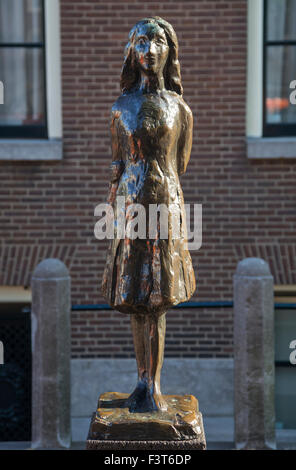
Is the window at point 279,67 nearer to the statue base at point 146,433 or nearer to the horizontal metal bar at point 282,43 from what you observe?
the horizontal metal bar at point 282,43

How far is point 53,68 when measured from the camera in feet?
22.9

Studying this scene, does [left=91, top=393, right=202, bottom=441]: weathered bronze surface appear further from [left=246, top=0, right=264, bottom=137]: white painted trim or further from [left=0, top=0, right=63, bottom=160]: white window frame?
[left=246, top=0, right=264, bottom=137]: white painted trim

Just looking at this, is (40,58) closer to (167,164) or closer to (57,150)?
(57,150)

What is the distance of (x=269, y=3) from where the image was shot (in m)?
7.13

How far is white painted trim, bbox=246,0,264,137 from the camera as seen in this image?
692cm

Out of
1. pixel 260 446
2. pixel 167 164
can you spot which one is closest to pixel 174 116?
pixel 167 164

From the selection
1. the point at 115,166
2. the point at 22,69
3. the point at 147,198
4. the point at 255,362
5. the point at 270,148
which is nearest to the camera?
the point at 147,198

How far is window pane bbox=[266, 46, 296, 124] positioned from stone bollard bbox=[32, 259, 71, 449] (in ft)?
10.0

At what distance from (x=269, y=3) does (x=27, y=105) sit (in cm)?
262

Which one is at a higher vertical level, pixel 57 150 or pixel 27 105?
pixel 27 105

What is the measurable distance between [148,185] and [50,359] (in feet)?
7.98

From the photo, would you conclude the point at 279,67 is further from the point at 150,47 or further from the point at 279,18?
the point at 150,47

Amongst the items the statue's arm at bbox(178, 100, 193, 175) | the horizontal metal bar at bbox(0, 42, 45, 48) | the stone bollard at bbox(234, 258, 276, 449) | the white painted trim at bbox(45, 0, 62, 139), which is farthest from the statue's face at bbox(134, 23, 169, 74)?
the horizontal metal bar at bbox(0, 42, 45, 48)

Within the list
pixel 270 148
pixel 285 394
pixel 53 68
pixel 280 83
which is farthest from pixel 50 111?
pixel 285 394
